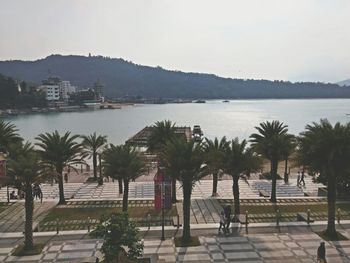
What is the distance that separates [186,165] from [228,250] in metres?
4.28

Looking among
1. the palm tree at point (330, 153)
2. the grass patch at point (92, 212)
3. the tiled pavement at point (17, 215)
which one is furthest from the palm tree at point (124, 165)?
the palm tree at point (330, 153)

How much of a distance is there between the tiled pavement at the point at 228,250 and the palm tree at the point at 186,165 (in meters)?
1.36

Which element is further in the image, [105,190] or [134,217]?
[105,190]

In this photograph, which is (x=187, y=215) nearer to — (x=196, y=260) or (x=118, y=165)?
(x=196, y=260)

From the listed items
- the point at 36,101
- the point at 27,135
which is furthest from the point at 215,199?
the point at 36,101

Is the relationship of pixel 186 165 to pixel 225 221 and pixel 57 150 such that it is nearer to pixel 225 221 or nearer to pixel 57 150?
pixel 225 221

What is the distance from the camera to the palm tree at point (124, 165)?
85.3 feet

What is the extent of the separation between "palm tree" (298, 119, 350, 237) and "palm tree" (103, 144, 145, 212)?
1032 cm

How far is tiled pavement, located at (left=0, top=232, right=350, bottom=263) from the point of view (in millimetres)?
17781

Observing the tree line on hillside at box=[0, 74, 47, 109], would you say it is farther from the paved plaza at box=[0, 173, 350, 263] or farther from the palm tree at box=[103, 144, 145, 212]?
the palm tree at box=[103, 144, 145, 212]

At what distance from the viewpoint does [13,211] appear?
1030 inches

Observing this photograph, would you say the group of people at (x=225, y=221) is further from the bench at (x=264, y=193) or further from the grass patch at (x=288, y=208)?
the bench at (x=264, y=193)

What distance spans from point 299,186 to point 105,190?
15788mm

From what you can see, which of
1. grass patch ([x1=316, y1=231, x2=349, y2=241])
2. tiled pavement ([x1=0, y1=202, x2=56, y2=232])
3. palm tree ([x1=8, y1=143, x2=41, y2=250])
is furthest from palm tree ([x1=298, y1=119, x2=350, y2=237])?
tiled pavement ([x1=0, y1=202, x2=56, y2=232])
